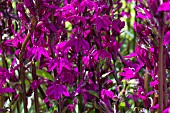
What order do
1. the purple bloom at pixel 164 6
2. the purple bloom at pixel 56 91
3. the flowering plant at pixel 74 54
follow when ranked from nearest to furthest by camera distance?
the purple bloom at pixel 164 6
the flowering plant at pixel 74 54
the purple bloom at pixel 56 91

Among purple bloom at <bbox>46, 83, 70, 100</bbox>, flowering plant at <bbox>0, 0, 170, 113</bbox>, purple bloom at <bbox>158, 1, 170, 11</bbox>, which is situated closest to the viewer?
purple bloom at <bbox>158, 1, 170, 11</bbox>

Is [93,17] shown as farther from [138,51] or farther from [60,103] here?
[60,103]

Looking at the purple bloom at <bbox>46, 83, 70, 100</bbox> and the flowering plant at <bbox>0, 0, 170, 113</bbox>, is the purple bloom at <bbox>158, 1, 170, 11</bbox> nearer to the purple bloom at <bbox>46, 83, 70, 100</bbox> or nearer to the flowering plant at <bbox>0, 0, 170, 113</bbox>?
the flowering plant at <bbox>0, 0, 170, 113</bbox>

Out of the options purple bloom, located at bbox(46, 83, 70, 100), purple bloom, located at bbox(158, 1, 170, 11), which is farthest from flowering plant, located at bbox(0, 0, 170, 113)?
purple bloom, located at bbox(158, 1, 170, 11)

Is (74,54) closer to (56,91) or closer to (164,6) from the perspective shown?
(56,91)

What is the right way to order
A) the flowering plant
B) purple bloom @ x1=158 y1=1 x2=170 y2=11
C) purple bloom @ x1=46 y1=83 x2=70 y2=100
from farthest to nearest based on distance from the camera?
1. purple bloom @ x1=46 y1=83 x2=70 y2=100
2. the flowering plant
3. purple bloom @ x1=158 y1=1 x2=170 y2=11

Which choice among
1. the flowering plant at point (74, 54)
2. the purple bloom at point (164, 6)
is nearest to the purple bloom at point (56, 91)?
the flowering plant at point (74, 54)

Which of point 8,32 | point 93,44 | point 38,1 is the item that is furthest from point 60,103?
point 8,32

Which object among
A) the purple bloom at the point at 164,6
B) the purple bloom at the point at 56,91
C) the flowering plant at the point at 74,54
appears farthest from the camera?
the purple bloom at the point at 56,91

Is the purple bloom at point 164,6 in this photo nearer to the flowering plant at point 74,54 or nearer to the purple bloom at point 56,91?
the flowering plant at point 74,54

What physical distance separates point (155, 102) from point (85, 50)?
0.54m

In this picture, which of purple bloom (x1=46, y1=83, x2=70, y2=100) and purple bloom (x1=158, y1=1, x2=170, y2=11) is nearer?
purple bloom (x1=158, y1=1, x2=170, y2=11)

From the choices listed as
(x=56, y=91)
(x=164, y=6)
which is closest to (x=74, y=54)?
(x=56, y=91)

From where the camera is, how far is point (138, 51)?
1.64 meters
